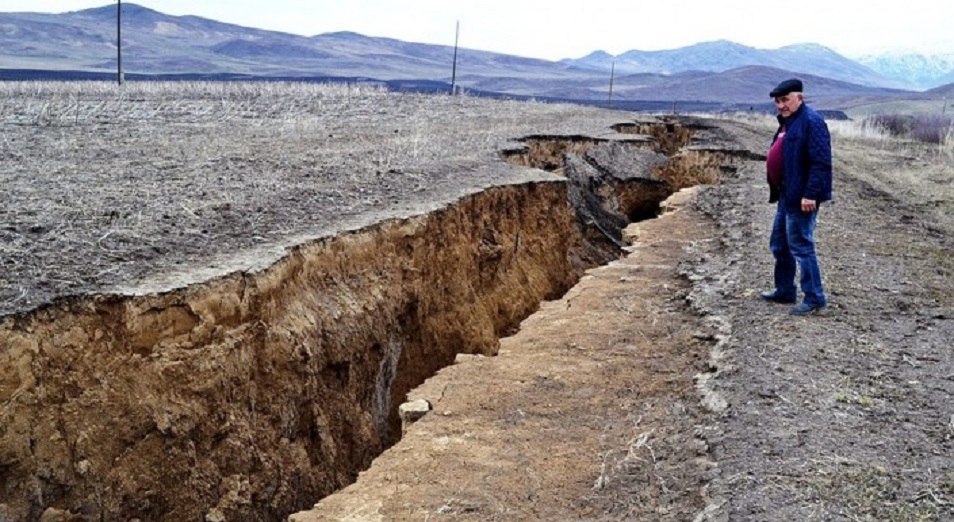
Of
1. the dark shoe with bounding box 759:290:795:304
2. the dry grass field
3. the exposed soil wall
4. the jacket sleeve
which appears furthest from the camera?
the dark shoe with bounding box 759:290:795:304

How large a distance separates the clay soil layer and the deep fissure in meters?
0.02

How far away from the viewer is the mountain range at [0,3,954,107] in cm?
9719

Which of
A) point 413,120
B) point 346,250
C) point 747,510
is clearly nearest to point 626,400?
point 747,510

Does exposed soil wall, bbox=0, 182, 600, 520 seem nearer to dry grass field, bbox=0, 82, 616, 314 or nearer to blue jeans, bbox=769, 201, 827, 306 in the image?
dry grass field, bbox=0, 82, 616, 314

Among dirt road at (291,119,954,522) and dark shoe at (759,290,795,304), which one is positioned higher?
dark shoe at (759,290,795,304)

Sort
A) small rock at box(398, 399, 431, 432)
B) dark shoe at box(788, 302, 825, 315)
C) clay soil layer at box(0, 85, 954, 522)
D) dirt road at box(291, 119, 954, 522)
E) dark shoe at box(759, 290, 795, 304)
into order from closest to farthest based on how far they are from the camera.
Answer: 1. dirt road at box(291, 119, 954, 522)
2. clay soil layer at box(0, 85, 954, 522)
3. small rock at box(398, 399, 431, 432)
4. dark shoe at box(788, 302, 825, 315)
5. dark shoe at box(759, 290, 795, 304)

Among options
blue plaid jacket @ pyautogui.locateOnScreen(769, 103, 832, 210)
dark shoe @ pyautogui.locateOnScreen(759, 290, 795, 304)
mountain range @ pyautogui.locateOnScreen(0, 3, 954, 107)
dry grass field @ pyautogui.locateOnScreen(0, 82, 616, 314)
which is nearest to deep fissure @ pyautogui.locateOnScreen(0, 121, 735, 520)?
dry grass field @ pyautogui.locateOnScreen(0, 82, 616, 314)

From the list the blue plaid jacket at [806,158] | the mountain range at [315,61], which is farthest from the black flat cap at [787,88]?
the mountain range at [315,61]

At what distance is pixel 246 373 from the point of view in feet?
18.9

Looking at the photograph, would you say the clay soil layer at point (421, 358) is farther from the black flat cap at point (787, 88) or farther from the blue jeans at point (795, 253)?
the black flat cap at point (787, 88)

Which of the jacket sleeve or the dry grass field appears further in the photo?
the jacket sleeve

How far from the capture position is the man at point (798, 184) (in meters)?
6.20

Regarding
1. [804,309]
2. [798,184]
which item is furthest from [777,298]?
[798,184]

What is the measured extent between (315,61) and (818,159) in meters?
122
